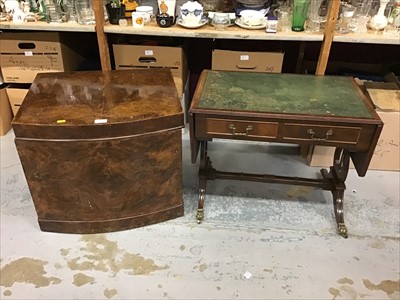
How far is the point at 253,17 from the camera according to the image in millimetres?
2346

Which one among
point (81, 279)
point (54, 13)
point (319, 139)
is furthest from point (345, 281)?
point (54, 13)

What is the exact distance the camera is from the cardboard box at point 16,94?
2762 millimetres

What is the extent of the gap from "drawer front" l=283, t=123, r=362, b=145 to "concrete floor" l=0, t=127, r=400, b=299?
0.59m

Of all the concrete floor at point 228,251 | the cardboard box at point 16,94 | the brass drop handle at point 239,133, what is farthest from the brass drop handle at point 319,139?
the cardboard box at point 16,94

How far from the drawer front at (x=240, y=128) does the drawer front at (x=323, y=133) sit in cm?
7

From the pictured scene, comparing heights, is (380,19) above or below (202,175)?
above

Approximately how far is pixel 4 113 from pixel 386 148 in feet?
8.75

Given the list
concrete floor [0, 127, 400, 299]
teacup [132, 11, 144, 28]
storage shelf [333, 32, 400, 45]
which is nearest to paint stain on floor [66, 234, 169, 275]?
concrete floor [0, 127, 400, 299]

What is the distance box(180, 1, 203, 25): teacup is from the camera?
2.33m

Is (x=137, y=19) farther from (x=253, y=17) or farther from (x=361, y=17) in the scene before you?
(x=361, y=17)

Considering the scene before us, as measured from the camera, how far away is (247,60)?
8.37 feet

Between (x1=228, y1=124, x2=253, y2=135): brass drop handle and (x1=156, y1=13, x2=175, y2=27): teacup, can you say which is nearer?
(x1=228, y1=124, x2=253, y2=135): brass drop handle

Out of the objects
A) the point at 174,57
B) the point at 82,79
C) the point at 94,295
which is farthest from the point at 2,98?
the point at 94,295

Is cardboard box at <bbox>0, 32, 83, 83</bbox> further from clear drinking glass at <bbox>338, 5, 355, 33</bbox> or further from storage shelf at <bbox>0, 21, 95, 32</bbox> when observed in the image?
clear drinking glass at <bbox>338, 5, 355, 33</bbox>
